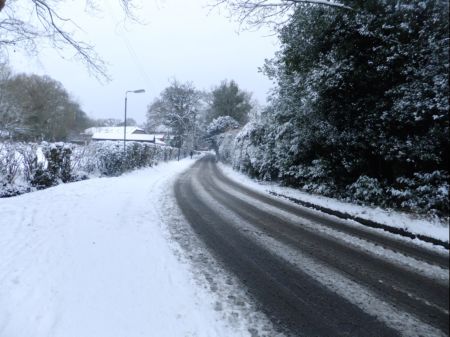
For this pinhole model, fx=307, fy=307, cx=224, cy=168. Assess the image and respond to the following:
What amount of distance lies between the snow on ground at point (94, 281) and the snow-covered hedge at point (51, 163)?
3125 millimetres

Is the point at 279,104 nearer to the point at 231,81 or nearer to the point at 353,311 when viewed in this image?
the point at 353,311

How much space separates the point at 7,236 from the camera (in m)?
5.04

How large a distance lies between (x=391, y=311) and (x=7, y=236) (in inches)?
221

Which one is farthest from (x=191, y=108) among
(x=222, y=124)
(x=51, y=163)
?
(x=51, y=163)

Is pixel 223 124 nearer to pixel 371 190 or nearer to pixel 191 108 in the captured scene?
pixel 191 108

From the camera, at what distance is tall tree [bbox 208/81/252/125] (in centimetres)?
5219

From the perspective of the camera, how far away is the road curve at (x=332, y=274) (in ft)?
7.75

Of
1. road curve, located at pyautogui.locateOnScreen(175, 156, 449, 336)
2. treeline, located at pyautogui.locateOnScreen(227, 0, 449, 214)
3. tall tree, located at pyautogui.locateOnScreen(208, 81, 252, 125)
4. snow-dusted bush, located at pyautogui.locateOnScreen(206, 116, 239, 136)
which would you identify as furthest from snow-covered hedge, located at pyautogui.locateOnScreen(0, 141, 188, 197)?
tall tree, located at pyautogui.locateOnScreen(208, 81, 252, 125)

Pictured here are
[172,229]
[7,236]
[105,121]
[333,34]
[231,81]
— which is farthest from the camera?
[105,121]

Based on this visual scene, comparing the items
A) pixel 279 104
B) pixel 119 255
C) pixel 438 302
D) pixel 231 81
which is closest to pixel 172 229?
pixel 119 255

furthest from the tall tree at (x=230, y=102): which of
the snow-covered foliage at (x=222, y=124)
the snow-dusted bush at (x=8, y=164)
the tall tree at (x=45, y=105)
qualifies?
the snow-dusted bush at (x=8, y=164)

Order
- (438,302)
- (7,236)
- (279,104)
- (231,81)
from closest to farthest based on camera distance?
(438,302) < (7,236) < (279,104) < (231,81)

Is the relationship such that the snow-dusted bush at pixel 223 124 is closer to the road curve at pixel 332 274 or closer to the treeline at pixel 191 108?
the treeline at pixel 191 108

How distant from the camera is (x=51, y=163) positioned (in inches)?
426
